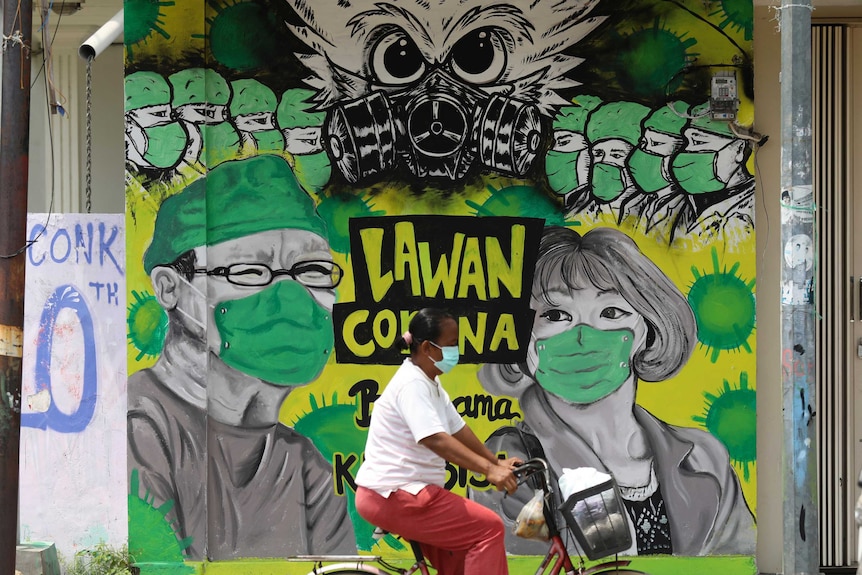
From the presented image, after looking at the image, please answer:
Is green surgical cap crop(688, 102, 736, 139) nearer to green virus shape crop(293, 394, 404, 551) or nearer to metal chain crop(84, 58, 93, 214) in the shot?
green virus shape crop(293, 394, 404, 551)

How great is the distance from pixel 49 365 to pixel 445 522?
11.4 ft

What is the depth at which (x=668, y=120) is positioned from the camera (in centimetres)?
679

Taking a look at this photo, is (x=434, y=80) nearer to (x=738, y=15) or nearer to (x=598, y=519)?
(x=738, y=15)

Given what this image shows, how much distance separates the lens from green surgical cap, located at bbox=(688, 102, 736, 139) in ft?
22.2

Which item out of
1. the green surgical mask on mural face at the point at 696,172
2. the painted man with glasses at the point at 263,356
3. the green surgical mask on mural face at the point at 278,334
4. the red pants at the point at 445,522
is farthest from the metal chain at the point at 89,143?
the green surgical mask on mural face at the point at 696,172

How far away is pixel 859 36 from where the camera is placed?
694 centimetres

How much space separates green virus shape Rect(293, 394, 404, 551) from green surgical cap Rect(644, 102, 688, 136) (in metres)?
2.80

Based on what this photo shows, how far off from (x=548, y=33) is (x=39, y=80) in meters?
3.96

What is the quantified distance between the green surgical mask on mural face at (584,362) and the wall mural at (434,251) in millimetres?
15

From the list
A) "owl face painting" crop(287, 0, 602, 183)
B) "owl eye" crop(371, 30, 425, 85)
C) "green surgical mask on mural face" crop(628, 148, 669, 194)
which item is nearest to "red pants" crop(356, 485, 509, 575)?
"owl face painting" crop(287, 0, 602, 183)

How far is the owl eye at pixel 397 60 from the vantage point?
22.4ft

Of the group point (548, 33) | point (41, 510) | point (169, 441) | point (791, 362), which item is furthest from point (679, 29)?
point (41, 510)

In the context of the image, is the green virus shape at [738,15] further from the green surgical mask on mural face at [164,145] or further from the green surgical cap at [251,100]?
the green surgical mask on mural face at [164,145]

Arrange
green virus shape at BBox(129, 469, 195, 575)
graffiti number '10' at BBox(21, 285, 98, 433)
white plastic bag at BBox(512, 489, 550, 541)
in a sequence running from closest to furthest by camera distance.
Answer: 1. white plastic bag at BBox(512, 489, 550, 541)
2. green virus shape at BBox(129, 469, 195, 575)
3. graffiti number '10' at BBox(21, 285, 98, 433)
